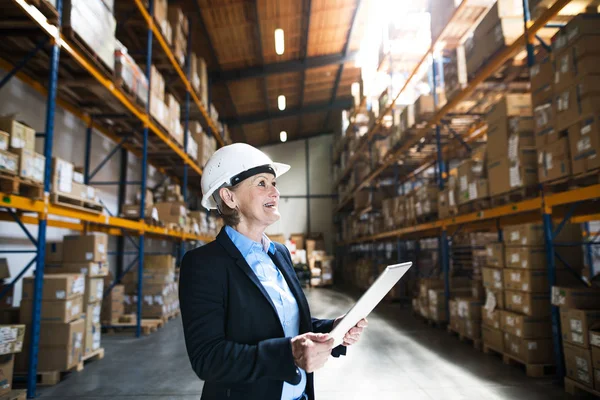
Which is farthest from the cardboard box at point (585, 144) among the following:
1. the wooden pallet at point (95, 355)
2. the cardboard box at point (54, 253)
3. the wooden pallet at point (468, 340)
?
the cardboard box at point (54, 253)

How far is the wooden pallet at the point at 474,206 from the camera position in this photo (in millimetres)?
5793

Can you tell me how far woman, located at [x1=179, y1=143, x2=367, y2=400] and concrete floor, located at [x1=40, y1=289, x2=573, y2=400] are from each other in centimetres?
279

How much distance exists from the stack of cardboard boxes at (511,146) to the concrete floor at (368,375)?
2.10 metres

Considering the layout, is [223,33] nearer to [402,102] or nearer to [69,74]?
[402,102]

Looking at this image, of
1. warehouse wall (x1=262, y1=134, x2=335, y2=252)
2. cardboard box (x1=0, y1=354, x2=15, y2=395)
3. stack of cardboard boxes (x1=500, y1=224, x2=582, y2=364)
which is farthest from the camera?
warehouse wall (x1=262, y1=134, x2=335, y2=252)

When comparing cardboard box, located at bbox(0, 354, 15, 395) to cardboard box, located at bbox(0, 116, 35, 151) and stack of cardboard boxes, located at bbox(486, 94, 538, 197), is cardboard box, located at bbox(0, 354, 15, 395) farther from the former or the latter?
stack of cardboard boxes, located at bbox(486, 94, 538, 197)

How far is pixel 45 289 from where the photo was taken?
15.0 ft

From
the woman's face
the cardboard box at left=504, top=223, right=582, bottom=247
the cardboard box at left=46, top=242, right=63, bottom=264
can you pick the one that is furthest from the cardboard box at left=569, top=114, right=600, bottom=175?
the cardboard box at left=46, top=242, right=63, bottom=264

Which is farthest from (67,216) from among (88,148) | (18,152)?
(88,148)

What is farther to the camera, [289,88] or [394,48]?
[289,88]

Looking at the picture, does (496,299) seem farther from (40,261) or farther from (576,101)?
(40,261)

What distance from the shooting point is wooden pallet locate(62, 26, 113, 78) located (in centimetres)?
452

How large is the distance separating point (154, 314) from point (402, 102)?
694 cm

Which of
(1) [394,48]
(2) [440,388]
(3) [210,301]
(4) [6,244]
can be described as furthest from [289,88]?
(3) [210,301]
